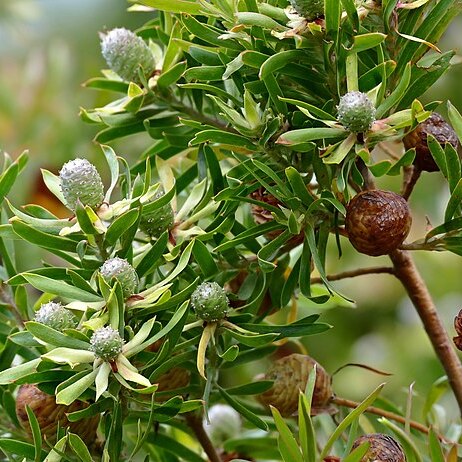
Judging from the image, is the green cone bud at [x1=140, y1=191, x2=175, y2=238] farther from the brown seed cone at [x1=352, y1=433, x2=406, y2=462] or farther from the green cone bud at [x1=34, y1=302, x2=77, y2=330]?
the brown seed cone at [x1=352, y1=433, x2=406, y2=462]

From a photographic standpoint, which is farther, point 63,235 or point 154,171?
point 154,171

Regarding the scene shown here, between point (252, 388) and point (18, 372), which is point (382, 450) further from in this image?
point (18, 372)

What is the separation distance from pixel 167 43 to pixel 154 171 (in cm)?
15

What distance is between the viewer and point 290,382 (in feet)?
1.96

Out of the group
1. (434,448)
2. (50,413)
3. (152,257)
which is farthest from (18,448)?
(434,448)

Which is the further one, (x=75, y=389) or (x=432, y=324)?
(x=432, y=324)

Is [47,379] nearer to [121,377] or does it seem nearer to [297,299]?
[121,377]

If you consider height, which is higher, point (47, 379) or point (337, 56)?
point (337, 56)

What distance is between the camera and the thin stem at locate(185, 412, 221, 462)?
612mm

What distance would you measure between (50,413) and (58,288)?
3.5 inches

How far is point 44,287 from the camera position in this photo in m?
0.51

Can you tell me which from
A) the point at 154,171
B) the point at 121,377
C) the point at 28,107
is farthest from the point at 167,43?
the point at 28,107

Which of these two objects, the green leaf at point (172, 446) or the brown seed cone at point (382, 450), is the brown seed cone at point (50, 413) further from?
the brown seed cone at point (382, 450)

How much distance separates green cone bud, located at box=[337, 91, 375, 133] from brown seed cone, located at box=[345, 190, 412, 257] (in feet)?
0.16
